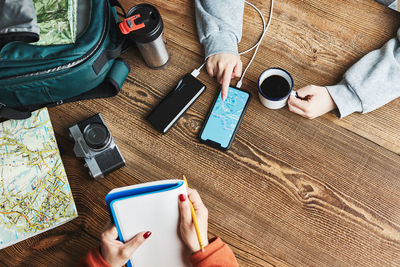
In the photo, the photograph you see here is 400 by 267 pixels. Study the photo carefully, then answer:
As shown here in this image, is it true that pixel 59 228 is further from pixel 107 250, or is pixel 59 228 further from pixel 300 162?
pixel 300 162

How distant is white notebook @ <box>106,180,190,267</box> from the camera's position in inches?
25.4

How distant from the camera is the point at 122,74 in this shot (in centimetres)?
85

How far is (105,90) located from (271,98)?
476mm

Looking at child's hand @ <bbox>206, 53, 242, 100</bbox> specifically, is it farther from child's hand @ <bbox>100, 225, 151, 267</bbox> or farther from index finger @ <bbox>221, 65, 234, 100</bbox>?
child's hand @ <bbox>100, 225, 151, 267</bbox>

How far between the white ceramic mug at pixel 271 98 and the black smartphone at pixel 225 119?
58 mm

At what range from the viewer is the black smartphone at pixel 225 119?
81cm

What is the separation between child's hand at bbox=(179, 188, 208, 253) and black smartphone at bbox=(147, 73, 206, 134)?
22 centimetres

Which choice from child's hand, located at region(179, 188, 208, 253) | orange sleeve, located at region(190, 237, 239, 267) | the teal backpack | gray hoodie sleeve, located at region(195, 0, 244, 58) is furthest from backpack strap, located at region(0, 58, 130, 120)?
orange sleeve, located at region(190, 237, 239, 267)

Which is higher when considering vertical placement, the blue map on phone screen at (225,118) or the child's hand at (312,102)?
the child's hand at (312,102)

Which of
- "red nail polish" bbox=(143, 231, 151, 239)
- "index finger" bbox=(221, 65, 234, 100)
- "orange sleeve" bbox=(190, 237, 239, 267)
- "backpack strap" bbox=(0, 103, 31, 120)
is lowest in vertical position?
"orange sleeve" bbox=(190, 237, 239, 267)

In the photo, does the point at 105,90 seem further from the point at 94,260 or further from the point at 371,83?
the point at 371,83

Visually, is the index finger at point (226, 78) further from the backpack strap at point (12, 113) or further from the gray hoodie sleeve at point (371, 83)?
the backpack strap at point (12, 113)

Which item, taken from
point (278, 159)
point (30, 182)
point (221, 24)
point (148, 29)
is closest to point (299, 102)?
point (278, 159)

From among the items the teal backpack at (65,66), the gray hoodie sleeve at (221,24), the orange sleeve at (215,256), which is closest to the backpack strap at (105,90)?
the teal backpack at (65,66)
